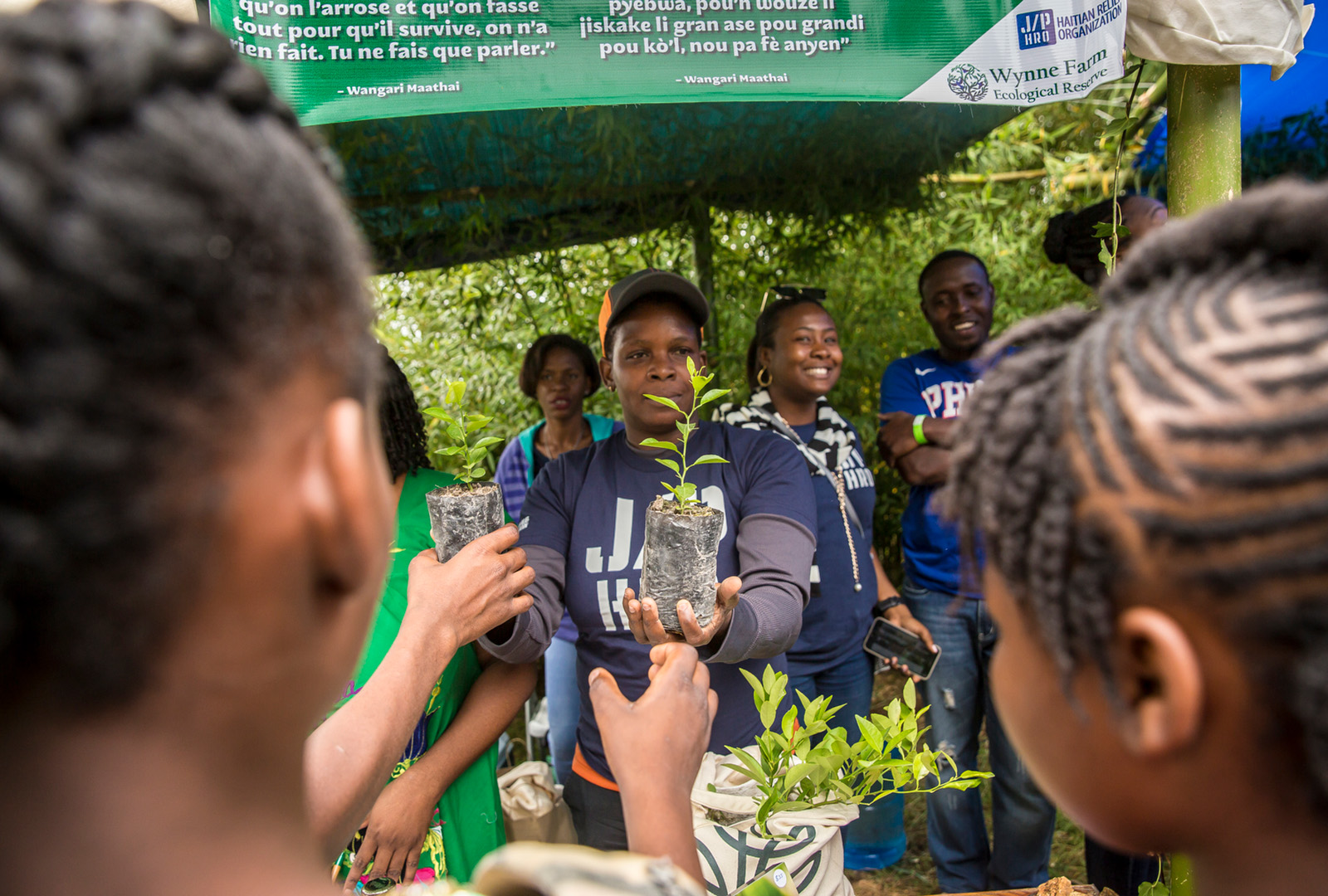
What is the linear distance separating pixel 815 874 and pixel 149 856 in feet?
4.40

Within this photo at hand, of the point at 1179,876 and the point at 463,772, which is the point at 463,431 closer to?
the point at 463,772

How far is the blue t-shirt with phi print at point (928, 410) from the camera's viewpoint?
10.5 ft

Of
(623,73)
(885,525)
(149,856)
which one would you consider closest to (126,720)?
(149,856)

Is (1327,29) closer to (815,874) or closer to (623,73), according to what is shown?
(623,73)

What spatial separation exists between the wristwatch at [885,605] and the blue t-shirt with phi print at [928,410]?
121 millimetres

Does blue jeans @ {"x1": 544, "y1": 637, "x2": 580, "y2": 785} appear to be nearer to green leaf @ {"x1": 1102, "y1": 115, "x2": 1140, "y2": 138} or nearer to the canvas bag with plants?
the canvas bag with plants

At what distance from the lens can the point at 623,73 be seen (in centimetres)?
196

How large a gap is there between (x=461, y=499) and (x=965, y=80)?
169 cm

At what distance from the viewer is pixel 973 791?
322cm

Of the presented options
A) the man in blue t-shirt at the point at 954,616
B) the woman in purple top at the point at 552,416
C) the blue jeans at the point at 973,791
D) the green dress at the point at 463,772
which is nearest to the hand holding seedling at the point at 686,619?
the green dress at the point at 463,772

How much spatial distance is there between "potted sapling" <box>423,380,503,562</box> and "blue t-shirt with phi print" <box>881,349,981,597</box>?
206 cm

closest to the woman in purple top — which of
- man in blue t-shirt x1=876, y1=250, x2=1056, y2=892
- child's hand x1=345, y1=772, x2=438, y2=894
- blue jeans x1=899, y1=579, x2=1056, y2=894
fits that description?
man in blue t-shirt x1=876, y1=250, x2=1056, y2=892

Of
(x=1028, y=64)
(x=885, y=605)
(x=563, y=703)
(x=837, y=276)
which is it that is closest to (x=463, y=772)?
(x=563, y=703)

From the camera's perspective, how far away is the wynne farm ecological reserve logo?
2057mm
